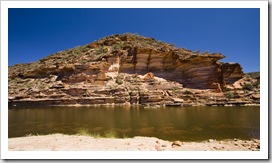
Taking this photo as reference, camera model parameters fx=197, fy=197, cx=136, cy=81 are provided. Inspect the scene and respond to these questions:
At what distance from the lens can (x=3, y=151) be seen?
5.19 metres

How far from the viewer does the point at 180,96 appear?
26.8 meters

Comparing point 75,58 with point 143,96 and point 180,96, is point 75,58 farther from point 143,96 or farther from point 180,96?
point 180,96

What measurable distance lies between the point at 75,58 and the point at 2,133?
3351cm

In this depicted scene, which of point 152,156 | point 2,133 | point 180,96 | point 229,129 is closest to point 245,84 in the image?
point 180,96

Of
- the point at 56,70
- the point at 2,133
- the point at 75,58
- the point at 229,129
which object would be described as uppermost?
the point at 75,58

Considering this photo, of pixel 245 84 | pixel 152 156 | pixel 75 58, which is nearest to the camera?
pixel 152 156

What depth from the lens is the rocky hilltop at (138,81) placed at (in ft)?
88.1

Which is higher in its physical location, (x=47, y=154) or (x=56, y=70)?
(x=56, y=70)

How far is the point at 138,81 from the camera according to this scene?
101 ft

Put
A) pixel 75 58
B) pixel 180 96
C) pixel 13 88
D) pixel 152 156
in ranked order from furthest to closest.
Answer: pixel 75 58 → pixel 13 88 → pixel 180 96 → pixel 152 156

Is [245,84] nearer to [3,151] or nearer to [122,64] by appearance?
[122,64]

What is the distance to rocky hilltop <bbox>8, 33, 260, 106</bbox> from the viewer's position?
26844mm
